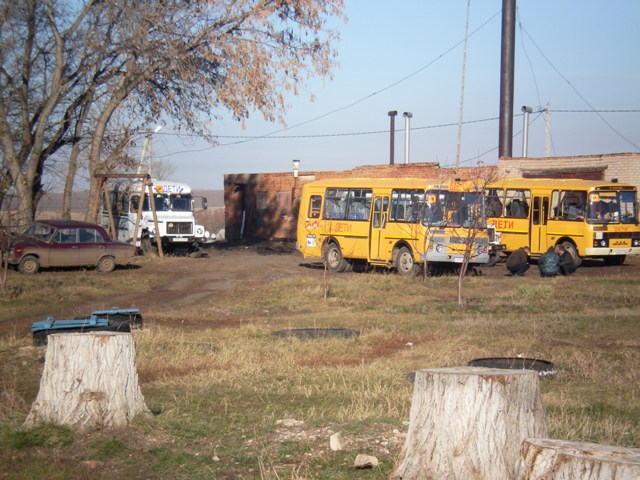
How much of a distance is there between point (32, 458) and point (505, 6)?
33.9m

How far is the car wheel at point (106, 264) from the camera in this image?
26234 mm

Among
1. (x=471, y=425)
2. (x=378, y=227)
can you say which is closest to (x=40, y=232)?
(x=378, y=227)

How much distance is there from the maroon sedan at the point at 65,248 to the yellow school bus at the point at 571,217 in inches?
478

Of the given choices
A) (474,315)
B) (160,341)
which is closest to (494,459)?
(160,341)

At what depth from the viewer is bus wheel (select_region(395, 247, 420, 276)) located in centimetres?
2564

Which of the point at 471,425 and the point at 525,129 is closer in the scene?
the point at 471,425

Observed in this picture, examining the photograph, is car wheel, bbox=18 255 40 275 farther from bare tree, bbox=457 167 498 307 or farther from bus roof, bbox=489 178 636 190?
bus roof, bbox=489 178 636 190

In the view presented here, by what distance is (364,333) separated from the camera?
14125mm

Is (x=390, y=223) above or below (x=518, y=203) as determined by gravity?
below

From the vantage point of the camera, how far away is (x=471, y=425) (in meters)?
4.73

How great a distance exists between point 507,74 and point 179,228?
15.6 meters

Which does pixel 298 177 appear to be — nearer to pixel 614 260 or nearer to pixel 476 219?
pixel 614 260

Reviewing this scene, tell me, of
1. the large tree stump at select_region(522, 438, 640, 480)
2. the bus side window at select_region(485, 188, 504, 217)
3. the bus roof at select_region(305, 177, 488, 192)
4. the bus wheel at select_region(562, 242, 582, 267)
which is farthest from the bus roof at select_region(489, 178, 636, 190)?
the large tree stump at select_region(522, 438, 640, 480)

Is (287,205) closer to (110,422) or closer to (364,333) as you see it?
(364,333)
